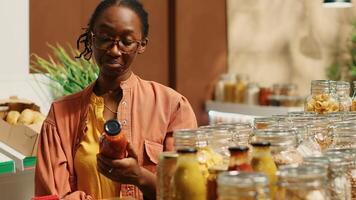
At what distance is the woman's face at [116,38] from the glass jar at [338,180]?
796 mm

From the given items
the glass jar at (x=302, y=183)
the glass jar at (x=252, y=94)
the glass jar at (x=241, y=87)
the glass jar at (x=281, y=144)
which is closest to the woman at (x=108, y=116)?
the glass jar at (x=281, y=144)

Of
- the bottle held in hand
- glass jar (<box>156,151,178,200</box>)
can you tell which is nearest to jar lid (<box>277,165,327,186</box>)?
glass jar (<box>156,151,178,200</box>)

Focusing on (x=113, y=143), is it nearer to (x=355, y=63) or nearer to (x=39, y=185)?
(x=39, y=185)

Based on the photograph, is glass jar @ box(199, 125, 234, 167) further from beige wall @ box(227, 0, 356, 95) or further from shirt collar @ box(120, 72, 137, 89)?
beige wall @ box(227, 0, 356, 95)

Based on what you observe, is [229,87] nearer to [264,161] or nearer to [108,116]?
[108,116]

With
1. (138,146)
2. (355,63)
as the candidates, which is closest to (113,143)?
(138,146)

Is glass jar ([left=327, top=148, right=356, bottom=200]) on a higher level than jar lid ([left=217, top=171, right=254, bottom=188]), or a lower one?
lower

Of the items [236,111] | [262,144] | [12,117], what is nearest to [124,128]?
[262,144]

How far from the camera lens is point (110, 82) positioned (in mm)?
1908

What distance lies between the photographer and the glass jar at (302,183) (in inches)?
41.3

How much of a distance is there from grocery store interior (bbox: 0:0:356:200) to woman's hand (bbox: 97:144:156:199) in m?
0.16

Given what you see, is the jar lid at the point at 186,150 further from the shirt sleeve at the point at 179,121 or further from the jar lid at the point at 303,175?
the shirt sleeve at the point at 179,121

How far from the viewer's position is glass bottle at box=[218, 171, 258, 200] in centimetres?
99

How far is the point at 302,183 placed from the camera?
1048 millimetres
